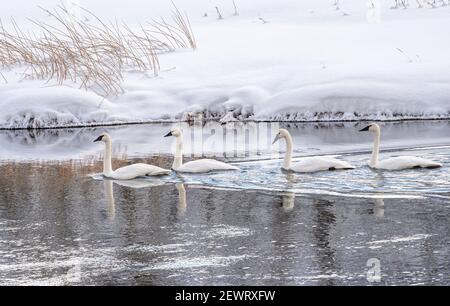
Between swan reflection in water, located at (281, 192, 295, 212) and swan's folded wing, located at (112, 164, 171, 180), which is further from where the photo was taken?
swan's folded wing, located at (112, 164, 171, 180)

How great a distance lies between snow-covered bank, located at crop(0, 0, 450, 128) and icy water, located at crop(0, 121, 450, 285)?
4.23m

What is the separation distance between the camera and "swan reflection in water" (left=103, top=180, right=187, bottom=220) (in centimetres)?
1034

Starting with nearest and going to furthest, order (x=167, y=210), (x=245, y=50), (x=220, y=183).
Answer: (x=167, y=210), (x=220, y=183), (x=245, y=50)

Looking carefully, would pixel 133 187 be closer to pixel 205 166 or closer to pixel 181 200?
pixel 205 166

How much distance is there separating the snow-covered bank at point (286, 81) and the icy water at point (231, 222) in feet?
13.9

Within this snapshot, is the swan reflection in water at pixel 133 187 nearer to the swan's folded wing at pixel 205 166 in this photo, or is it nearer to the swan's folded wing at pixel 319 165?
the swan's folded wing at pixel 205 166

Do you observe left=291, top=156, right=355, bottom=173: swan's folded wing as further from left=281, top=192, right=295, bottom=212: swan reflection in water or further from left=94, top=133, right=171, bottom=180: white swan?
left=94, top=133, right=171, bottom=180: white swan

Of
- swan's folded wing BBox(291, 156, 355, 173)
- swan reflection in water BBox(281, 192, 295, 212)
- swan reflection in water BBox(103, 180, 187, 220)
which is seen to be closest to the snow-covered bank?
swan's folded wing BBox(291, 156, 355, 173)

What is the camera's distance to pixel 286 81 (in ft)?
70.9

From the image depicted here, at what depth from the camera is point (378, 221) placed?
9.38m

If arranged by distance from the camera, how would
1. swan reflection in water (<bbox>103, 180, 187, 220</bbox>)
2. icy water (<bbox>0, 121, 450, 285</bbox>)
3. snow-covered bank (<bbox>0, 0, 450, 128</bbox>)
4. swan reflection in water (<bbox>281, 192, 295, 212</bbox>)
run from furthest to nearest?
snow-covered bank (<bbox>0, 0, 450, 128</bbox>) → swan reflection in water (<bbox>103, 180, 187, 220</bbox>) → swan reflection in water (<bbox>281, 192, 295, 212</bbox>) → icy water (<bbox>0, 121, 450, 285</bbox>)
